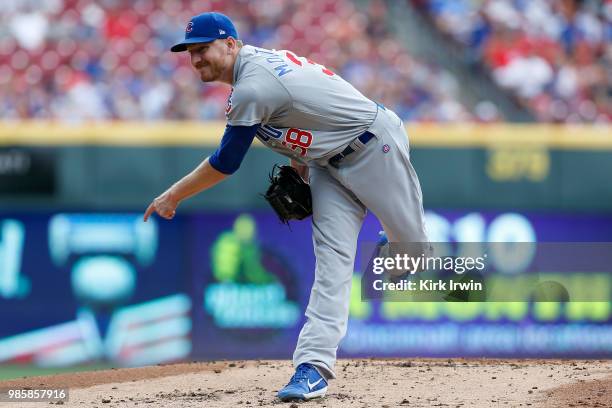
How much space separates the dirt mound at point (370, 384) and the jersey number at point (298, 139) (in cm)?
116

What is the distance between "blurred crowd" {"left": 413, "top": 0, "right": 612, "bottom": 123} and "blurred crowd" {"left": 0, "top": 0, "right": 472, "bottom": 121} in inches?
27.3

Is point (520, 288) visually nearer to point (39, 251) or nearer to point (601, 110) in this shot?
point (601, 110)

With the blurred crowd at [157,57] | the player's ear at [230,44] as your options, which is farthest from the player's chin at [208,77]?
the blurred crowd at [157,57]

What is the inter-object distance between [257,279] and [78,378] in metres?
4.47

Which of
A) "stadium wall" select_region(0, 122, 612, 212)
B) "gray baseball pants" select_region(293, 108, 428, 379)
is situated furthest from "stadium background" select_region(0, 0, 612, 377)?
"gray baseball pants" select_region(293, 108, 428, 379)

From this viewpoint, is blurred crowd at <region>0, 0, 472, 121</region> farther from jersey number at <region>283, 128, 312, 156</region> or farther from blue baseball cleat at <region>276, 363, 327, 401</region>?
blue baseball cleat at <region>276, 363, 327, 401</region>

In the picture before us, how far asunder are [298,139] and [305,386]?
111cm

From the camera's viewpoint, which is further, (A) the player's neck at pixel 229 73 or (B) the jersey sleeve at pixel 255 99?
(A) the player's neck at pixel 229 73

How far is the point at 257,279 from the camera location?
34.6 ft

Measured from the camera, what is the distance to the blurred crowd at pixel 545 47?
39.4 feet

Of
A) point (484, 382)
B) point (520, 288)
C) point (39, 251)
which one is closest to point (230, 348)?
point (39, 251)

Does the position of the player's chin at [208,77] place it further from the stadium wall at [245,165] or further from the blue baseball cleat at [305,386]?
the stadium wall at [245,165]

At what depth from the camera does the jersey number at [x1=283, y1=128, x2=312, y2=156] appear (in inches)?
193

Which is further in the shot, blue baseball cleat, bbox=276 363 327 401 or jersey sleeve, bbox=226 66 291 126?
blue baseball cleat, bbox=276 363 327 401
